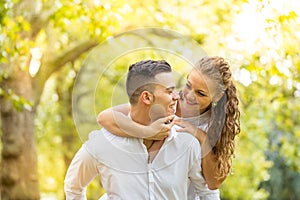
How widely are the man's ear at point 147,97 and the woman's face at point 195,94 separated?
0.95 ft

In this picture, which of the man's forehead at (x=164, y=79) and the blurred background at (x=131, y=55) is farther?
the blurred background at (x=131, y=55)

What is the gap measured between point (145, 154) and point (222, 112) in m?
0.47

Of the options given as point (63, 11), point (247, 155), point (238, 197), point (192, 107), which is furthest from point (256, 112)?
point (192, 107)

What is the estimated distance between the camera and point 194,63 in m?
2.90

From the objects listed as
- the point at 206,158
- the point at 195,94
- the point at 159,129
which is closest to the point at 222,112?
the point at 195,94

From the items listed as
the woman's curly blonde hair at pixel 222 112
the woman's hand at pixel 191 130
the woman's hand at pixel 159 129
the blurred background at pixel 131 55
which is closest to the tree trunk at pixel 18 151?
the blurred background at pixel 131 55

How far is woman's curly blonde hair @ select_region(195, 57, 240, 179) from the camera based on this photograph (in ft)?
9.52

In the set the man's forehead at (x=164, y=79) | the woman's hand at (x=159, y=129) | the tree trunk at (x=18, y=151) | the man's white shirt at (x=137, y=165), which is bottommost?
the tree trunk at (x=18, y=151)

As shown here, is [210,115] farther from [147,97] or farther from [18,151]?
[18,151]

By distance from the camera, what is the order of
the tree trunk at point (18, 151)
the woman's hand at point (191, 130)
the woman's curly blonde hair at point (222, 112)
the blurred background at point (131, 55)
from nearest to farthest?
the woman's hand at point (191, 130), the woman's curly blonde hair at point (222, 112), the blurred background at point (131, 55), the tree trunk at point (18, 151)

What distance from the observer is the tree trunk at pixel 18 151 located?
29.6ft

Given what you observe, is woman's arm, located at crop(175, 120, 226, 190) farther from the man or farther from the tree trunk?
the tree trunk

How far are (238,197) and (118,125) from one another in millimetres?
18078

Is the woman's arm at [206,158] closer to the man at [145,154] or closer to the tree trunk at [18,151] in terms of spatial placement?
the man at [145,154]
